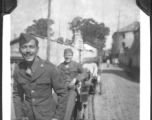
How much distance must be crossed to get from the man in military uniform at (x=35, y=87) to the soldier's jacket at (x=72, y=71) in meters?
0.10

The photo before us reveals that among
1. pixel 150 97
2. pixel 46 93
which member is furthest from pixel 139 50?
pixel 46 93

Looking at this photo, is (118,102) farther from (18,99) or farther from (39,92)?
(18,99)

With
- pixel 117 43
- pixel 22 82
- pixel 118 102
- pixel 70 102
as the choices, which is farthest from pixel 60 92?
pixel 117 43

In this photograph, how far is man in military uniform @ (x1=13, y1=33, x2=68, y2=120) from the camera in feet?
11.8

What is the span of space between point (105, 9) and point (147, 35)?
929mm

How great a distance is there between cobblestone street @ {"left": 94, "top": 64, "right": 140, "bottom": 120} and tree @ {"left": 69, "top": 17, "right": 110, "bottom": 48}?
624mm

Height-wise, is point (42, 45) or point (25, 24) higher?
point (25, 24)

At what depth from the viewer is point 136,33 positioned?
12.6 feet

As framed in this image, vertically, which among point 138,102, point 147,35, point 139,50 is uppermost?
point 147,35

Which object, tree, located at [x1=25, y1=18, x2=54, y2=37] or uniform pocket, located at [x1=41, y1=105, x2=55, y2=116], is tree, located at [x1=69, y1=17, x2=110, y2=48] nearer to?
tree, located at [x1=25, y1=18, x2=54, y2=37]

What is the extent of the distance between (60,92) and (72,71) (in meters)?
0.44

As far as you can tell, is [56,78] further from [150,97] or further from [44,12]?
[150,97]

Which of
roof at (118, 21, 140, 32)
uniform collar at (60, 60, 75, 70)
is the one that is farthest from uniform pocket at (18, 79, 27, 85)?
roof at (118, 21, 140, 32)

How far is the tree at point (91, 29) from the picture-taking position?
12.2 feet
